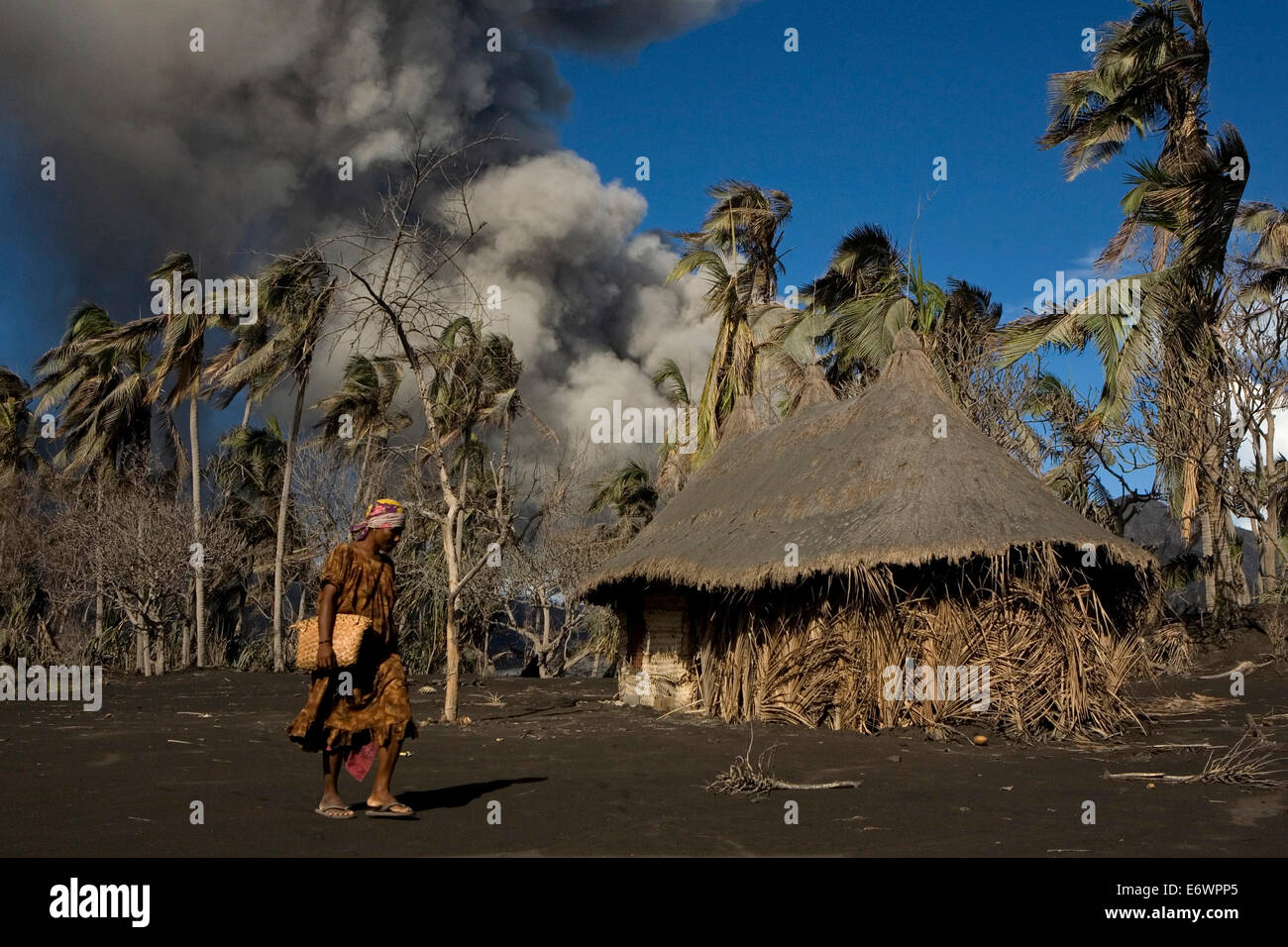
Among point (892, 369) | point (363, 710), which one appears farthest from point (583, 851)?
point (892, 369)

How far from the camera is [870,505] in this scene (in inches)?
476

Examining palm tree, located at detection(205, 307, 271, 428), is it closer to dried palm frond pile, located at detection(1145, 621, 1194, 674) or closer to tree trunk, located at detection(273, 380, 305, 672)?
tree trunk, located at detection(273, 380, 305, 672)

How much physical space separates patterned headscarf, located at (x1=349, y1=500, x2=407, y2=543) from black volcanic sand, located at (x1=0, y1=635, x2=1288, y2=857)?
173cm

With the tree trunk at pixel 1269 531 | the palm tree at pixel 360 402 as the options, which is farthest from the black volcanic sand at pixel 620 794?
the palm tree at pixel 360 402

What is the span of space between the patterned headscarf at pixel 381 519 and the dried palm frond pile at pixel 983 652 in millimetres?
6040

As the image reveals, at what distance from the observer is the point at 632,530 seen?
31.3 m

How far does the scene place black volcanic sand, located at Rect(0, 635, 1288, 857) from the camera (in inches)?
228

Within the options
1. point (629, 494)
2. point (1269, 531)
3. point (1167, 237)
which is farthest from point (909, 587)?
point (629, 494)

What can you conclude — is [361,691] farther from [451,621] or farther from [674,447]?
[674,447]

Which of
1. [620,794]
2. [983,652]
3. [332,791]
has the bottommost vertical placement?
[620,794]

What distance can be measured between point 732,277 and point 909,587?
13859 mm

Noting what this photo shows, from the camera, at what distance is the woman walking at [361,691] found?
20.4 feet

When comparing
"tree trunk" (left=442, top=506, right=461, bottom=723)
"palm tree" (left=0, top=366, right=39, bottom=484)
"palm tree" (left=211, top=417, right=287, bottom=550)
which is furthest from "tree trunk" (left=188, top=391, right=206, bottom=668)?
"tree trunk" (left=442, top=506, right=461, bottom=723)

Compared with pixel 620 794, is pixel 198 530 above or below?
above
